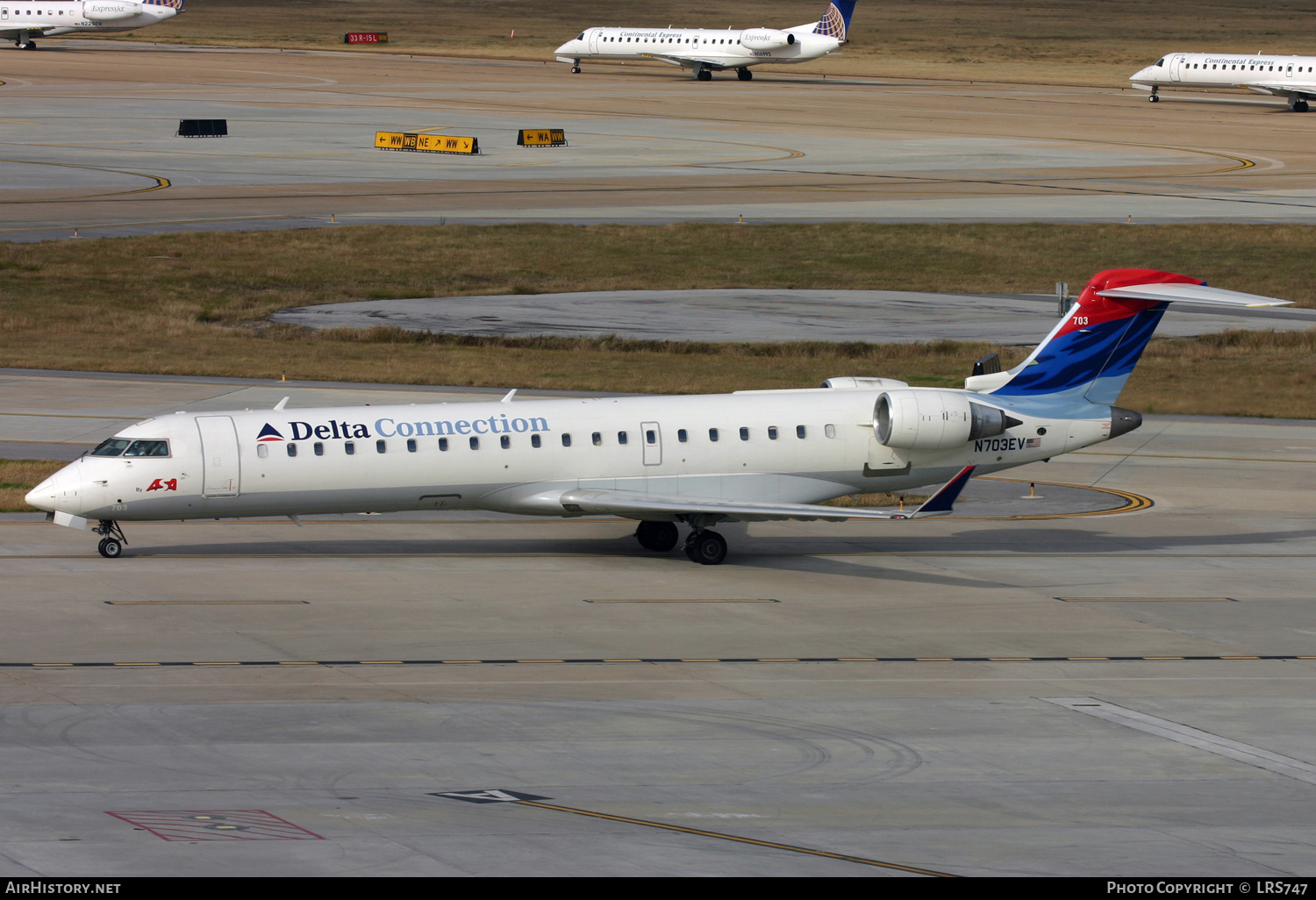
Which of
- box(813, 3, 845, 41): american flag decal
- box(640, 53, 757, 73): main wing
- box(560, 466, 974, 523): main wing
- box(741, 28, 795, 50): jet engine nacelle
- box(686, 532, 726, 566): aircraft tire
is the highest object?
box(813, 3, 845, 41): american flag decal

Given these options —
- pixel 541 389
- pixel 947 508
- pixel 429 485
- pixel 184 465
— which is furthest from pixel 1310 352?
pixel 184 465

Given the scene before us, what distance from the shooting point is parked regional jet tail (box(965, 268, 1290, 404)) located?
117 ft

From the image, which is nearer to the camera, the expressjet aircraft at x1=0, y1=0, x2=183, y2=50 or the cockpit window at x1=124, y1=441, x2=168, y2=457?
the cockpit window at x1=124, y1=441, x2=168, y2=457

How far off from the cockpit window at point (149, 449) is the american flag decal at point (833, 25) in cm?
12154

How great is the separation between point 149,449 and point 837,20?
404 ft

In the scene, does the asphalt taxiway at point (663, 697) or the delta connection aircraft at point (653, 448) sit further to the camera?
the delta connection aircraft at point (653, 448)

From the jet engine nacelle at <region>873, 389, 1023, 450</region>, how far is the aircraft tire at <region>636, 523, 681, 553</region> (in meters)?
4.77

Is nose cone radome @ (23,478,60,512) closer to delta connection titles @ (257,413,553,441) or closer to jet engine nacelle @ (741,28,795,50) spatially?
delta connection titles @ (257,413,553,441)

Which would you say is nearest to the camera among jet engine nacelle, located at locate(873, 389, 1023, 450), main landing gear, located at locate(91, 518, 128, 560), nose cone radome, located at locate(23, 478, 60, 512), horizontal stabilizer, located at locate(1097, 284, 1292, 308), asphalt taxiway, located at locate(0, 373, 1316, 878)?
asphalt taxiway, located at locate(0, 373, 1316, 878)

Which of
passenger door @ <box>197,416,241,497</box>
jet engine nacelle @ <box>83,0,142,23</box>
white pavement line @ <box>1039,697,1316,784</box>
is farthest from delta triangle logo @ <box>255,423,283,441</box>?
jet engine nacelle @ <box>83,0,142,23</box>

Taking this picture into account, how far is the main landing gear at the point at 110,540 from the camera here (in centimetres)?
3322

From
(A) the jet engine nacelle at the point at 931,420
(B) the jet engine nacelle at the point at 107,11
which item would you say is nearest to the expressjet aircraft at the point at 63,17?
(B) the jet engine nacelle at the point at 107,11

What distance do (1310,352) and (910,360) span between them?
45.9 feet

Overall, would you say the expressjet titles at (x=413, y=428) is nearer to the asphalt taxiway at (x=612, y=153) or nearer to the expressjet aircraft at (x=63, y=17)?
the asphalt taxiway at (x=612, y=153)
